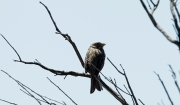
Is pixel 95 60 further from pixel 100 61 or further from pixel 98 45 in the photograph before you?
pixel 98 45

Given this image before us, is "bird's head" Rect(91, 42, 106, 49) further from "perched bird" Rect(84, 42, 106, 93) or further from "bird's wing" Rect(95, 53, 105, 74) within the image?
"bird's wing" Rect(95, 53, 105, 74)

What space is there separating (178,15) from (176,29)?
0.12 metres

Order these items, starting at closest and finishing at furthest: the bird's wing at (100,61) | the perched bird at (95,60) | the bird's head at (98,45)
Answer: the perched bird at (95,60) < the bird's wing at (100,61) < the bird's head at (98,45)

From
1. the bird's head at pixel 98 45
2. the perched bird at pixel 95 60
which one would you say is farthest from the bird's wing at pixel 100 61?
the bird's head at pixel 98 45

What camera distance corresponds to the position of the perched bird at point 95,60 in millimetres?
6980

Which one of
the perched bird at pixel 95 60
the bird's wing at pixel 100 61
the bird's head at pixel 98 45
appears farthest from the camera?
the bird's head at pixel 98 45

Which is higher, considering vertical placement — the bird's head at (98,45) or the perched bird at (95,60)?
A: the bird's head at (98,45)

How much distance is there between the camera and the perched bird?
6.98 meters

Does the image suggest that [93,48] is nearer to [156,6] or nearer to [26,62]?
[26,62]

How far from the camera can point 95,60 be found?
7.78m

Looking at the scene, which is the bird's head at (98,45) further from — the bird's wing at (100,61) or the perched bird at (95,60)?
the bird's wing at (100,61)

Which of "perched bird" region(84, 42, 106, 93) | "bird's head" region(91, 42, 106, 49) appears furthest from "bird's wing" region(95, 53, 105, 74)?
"bird's head" region(91, 42, 106, 49)

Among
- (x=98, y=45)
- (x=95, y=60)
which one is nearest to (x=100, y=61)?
(x=95, y=60)

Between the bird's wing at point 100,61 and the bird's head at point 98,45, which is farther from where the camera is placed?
the bird's head at point 98,45
